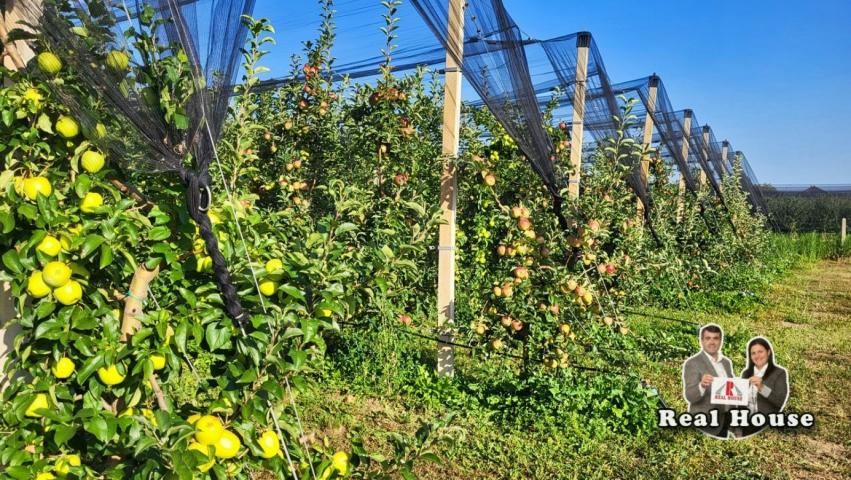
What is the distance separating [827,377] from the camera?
4.07 m

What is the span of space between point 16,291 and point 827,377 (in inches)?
180

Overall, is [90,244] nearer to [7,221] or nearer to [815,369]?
[7,221]

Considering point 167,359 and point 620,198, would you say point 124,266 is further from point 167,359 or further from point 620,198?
point 620,198

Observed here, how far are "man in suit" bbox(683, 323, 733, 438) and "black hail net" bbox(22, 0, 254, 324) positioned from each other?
2.57 metres

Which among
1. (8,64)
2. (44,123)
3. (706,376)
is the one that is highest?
(8,64)

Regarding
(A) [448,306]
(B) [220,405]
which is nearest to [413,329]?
(A) [448,306]

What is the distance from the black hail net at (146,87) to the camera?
117 centimetres

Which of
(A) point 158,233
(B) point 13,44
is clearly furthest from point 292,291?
(B) point 13,44

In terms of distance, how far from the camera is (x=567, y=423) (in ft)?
10.3

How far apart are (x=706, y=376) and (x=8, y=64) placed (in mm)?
3169

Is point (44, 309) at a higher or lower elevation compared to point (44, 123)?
lower

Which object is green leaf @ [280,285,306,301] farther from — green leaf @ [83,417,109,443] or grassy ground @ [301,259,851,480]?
grassy ground @ [301,259,851,480]

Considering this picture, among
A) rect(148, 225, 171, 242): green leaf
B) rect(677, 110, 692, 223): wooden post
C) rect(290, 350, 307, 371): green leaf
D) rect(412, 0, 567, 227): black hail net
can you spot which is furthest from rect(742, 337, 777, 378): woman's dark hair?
rect(677, 110, 692, 223): wooden post

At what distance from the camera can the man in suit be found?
Answer: 309 centimetres
